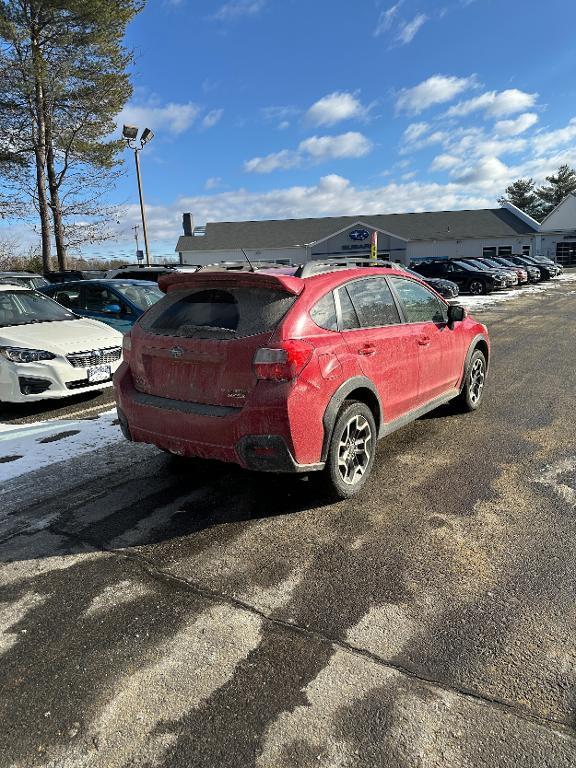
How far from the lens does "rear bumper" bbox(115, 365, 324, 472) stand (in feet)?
11.0

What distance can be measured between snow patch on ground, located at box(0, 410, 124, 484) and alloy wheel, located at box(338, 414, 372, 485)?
2522 millimetres

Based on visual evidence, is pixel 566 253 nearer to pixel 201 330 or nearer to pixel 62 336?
pixel 62 336

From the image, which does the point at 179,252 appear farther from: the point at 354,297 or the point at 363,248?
the point at 354,297

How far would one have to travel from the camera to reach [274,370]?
334 cm

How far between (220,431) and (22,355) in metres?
4.06

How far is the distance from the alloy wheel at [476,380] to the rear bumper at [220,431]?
300 cm

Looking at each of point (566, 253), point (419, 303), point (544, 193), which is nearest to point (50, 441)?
point (419, 303)

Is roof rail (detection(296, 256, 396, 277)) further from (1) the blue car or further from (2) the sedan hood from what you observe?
(1) the blue car

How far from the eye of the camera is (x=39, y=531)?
3553mm

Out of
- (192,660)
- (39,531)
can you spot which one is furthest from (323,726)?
(39,531)

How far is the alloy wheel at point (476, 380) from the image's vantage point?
5.90m

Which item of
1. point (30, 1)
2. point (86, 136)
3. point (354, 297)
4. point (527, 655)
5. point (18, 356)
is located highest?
point (30, 1)

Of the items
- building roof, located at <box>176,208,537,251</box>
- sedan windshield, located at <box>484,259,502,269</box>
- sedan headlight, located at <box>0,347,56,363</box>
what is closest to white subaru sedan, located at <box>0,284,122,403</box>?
sedan headlight, located at <box>0,347,56,363</box>

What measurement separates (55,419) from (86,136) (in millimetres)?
20352
